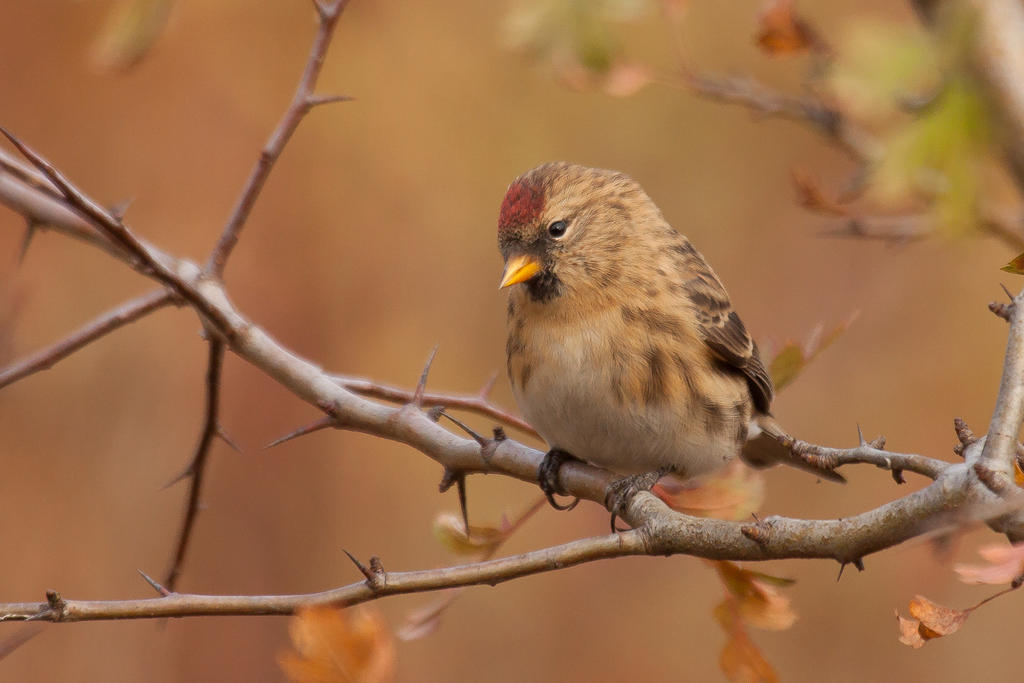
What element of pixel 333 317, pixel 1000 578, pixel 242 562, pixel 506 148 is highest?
pixel 506 148

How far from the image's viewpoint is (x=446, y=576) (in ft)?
6.51

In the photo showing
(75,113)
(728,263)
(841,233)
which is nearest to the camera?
(841,233)

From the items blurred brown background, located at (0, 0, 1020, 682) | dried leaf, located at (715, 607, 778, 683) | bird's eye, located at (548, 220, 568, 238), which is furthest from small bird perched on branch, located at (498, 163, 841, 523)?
blurred brown background, located at (0, 0, 1020, 682)

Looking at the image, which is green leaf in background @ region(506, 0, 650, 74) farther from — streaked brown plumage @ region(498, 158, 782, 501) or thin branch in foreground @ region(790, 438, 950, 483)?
streaked brown plumage @ region(498, 158, 782, 501)

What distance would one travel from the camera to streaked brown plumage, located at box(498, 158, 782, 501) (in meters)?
3.36

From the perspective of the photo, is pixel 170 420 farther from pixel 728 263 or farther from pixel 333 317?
pixel 728 263

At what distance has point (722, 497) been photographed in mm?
2775

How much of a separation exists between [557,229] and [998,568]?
218 cm

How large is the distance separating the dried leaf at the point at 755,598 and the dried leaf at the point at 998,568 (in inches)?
36.1

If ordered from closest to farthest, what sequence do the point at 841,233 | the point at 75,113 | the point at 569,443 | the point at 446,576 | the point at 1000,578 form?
the point at 1000,578, the point at 446,576, the point at 841,233, the point at 569,443, the point at 75,113

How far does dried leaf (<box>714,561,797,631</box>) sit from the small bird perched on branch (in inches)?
27.2

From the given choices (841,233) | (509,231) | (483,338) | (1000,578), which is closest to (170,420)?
(483,338)

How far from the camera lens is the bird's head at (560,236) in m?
3.49

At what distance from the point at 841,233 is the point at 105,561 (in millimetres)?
3889
